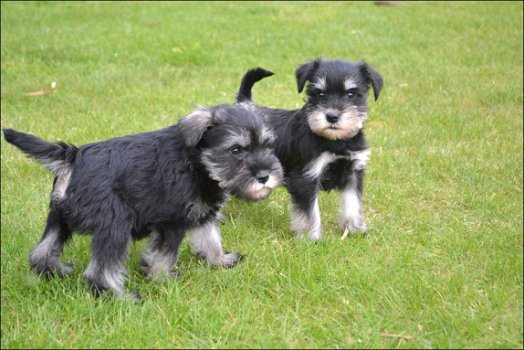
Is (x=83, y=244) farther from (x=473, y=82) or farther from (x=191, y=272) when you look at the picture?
(x=473, y=82)

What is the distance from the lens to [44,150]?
423 cm

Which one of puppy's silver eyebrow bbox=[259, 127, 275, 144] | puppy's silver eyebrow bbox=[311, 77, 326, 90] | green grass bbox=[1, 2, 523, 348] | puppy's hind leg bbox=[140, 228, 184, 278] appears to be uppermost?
puppy's silver eyebrow bbox=[311, 77, 326, 90]

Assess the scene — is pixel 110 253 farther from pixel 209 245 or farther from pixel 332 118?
pixel 332 118

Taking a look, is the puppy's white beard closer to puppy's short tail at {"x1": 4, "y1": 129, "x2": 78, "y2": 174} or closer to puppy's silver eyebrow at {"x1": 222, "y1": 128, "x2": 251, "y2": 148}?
puppy's silver eyebrow at {"x1": 222, "y1": 128, "x2": 251, "y2": 148}

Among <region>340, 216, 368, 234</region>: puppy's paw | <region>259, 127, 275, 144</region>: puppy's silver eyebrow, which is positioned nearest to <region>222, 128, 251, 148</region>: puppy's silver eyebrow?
<region>259, 127, 275, 144</region>: puppy's silver eyebrow

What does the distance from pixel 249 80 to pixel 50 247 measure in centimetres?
255

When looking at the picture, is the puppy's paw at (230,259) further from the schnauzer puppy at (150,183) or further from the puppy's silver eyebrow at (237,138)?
the puppy's silver eyebrow at (237,138)

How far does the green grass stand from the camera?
13.5 ft

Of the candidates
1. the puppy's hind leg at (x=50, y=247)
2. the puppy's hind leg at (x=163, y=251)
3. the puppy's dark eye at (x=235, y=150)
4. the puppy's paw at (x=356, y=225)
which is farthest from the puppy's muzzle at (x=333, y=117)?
the puppy's hind leg at (x=50, y=247)

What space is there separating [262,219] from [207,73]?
19.4ft

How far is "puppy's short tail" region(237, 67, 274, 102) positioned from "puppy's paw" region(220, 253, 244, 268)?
166 centimetres

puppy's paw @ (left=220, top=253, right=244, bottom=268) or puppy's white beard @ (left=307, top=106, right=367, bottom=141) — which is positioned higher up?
Result: puppy's white beard @ (left=307, top=106, right=367, bottom=141)

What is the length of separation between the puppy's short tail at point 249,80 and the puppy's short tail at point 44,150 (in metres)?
2.01

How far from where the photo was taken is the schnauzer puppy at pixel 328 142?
5.36m
